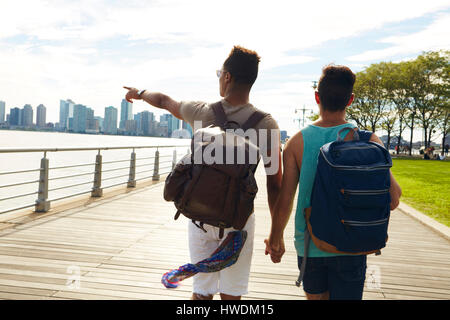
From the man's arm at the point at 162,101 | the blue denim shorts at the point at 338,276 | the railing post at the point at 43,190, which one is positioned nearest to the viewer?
the blue denim shorts at the point at 338,276

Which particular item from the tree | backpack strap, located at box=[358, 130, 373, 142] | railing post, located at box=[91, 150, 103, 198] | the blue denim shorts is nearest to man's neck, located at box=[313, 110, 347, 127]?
backpack strap, located at box=[358, 130, 373, 142]

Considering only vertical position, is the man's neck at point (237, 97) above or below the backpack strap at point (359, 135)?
above

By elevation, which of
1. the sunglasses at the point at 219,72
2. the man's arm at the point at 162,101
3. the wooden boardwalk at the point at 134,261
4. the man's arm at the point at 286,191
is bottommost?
the wooden boardwalk at the point at 134,261

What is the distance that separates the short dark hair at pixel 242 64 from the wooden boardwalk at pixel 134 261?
2.14 m

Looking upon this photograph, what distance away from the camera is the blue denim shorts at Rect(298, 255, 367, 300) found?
6.45 ft

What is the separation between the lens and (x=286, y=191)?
218 cm

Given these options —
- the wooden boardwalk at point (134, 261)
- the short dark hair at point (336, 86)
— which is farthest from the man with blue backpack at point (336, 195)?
the wooden boardwalk at point (134, 261)

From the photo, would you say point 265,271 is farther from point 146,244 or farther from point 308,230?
point 308,230

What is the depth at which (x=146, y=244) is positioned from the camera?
5086 mm

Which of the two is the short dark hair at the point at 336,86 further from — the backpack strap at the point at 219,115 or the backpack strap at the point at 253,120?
the backpack strap at the point at 219,115

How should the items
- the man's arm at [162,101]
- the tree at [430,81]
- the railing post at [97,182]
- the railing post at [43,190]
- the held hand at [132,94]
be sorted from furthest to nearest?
1. the tree at [430,81]
2. the railing post at [97,182]
3. the railing post at [43,190]
4. the held hand at [132,94]
5. the man's arm at [162,101]

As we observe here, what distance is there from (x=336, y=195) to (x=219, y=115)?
0.71m

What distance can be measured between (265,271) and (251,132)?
2.62 m

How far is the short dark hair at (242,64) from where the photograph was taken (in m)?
2.13
